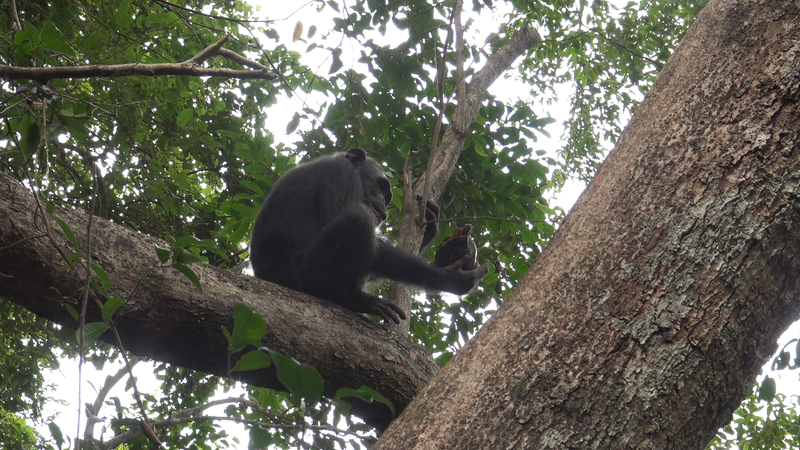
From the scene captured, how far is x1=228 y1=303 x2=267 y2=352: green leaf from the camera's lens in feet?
5.11

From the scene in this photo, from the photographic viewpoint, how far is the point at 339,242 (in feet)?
13.2

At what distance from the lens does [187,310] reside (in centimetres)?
285

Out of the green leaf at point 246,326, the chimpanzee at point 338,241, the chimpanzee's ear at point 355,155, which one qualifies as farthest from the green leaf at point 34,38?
the chimpanzee's ear at point 355,155

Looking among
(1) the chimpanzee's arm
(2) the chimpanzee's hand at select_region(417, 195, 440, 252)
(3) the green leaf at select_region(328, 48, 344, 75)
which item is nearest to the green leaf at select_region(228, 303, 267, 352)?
(1) the chimpanzee's arm

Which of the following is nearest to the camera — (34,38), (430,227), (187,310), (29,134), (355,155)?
(34,38)

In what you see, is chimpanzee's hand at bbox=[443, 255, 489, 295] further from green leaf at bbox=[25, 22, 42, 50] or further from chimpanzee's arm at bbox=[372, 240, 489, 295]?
green leaf at bbox=[25, 22, 42, 50]

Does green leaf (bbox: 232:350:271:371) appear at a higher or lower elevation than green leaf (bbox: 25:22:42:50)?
lower

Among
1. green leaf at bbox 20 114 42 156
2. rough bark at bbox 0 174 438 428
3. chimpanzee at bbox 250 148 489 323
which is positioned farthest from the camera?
chimpanzee at bbox 250 148 489 323

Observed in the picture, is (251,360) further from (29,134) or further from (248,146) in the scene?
(248,146)

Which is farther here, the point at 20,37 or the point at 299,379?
the point at 20,37

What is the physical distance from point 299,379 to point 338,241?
8.04 ft

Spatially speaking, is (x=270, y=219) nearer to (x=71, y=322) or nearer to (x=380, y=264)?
(x=380, y=264)

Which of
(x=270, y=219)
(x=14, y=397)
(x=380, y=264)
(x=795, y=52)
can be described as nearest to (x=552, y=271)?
(x=795, y=52)

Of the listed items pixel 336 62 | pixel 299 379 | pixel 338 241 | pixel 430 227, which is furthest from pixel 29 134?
pixel 430 227
